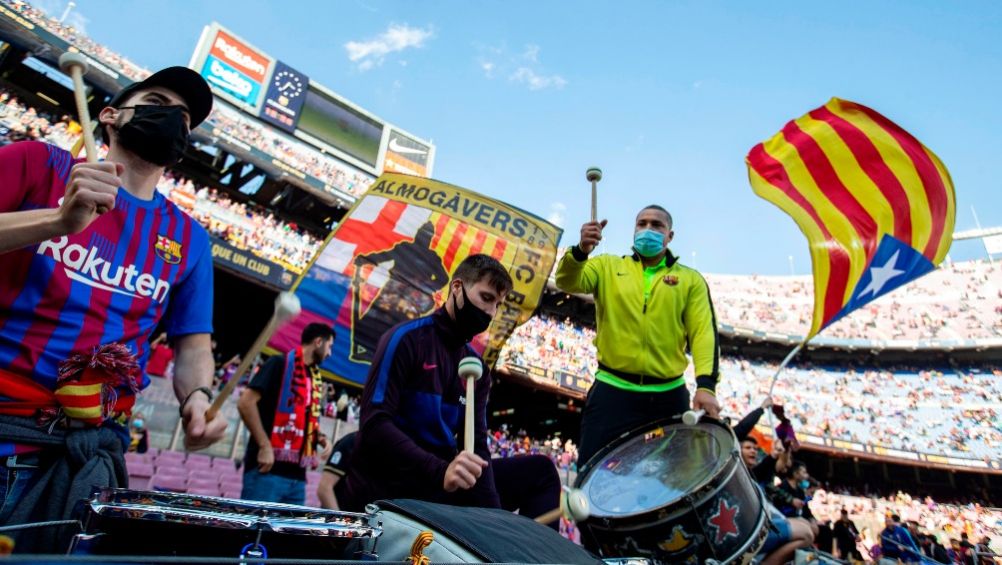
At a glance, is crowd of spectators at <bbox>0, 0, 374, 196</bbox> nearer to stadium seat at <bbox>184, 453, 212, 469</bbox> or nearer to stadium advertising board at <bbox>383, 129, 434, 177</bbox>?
stadium advertising board at <bbox>383, 129, 434, 177</bbox>

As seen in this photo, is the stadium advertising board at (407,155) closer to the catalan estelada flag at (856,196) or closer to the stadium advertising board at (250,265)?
the stadium advertising board at (250,265)

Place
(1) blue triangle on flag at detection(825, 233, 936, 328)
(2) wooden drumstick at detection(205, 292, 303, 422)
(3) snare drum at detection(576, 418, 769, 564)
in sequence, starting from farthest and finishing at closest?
(1) blue triangle on flag at detection(825, 233, 936, 328)
(3) snare drum at detection(576, 418, 769, 564)
(2) wooden drumstick at detection(205, 292, 303, 422)

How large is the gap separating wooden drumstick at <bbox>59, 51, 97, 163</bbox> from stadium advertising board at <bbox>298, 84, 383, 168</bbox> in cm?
2248

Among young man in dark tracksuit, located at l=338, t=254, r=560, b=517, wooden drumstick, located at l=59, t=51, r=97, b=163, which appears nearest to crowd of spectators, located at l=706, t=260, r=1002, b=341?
young man in dark tracksuit, located at l=338, t=254, r=560, b=517

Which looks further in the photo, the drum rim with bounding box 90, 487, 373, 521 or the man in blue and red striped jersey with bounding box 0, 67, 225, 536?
the man in blue and red striped jersey with bounding box 0, 67, 225, 536

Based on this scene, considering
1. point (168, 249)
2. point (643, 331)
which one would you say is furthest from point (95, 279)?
point (643, 331)

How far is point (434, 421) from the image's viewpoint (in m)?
2.18

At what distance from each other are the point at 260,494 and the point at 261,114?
20878mm

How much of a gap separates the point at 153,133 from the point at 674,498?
7.44 feet

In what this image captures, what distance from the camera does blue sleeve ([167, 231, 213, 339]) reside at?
6.10ft

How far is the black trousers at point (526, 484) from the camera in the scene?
2.37 meters

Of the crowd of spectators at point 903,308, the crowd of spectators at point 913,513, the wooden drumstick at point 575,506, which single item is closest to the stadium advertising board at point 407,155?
the crowd of spectators at point 903,308

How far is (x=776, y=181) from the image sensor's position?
5242 millimetres

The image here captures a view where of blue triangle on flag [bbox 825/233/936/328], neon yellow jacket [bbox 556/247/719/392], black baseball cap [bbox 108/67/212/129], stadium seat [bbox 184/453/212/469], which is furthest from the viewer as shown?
stadium seat [bbox 184/453/212/469]
